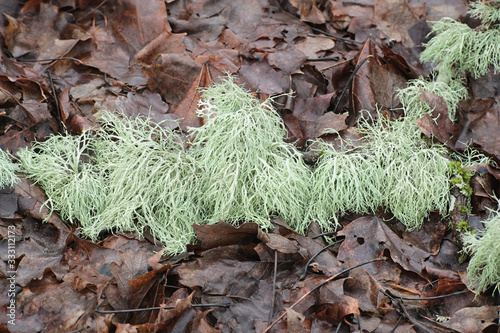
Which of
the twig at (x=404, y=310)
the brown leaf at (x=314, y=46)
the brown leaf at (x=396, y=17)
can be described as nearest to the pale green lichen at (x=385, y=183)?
the twig at (x=404, y=310)

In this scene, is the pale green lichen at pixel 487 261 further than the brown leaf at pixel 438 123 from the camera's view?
No

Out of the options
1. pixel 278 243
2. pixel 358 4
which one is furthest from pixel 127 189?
pixel 358 4

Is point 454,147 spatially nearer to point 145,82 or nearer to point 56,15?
point 145,82

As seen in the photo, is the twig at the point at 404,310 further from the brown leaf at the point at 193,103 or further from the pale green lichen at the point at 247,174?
the brown leaf at the point at 193,103

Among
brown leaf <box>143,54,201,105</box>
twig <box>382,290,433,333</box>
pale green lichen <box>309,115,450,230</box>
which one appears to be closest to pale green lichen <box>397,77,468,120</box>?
pale green lichen <box>309,115,450,230</box>

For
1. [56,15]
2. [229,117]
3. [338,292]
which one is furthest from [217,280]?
[56,15]

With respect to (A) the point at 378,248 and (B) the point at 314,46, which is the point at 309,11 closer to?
(B) the point at 314,46

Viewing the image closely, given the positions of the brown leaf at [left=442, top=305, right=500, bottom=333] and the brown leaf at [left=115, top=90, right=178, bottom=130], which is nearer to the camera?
the brown leaf at [left=442, top=305, right=500, bottom=333]

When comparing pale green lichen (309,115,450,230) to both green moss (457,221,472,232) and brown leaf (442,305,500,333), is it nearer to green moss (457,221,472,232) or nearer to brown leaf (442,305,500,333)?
green moss (457,221,472,232)
